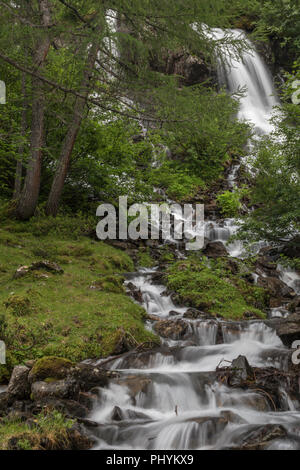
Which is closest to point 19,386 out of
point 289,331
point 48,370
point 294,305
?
point 48,370

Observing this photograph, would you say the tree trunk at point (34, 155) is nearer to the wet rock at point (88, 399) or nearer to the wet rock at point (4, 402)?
the wet rock at point (4, 402)

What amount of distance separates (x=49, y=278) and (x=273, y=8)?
97.7 feet

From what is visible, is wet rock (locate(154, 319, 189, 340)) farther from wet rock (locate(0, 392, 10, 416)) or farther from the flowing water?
wet rock (locate(0, 392, 10, 416))

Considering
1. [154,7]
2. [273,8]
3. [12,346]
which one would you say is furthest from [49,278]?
[273,8]

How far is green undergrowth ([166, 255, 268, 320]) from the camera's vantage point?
26.8ft

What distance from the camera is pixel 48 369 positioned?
452 cm

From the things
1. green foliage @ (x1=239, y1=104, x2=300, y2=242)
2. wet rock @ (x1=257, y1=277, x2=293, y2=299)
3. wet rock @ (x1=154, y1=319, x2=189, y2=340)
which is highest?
green foliage @ (x1=239, y1=104, x2=300, y2=242)

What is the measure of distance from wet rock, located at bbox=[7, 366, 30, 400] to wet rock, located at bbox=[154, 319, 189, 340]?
2.97 meters

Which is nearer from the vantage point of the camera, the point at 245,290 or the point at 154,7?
the point at 154,7

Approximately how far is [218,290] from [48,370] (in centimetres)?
533

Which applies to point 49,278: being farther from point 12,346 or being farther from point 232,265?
point 232,265

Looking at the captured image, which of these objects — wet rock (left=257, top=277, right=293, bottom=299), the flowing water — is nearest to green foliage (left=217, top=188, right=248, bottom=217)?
wet rock (left=257, top=277, right=293, bottom=299)

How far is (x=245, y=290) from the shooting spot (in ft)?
30.1

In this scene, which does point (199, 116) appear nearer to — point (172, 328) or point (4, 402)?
point (172, 328)
